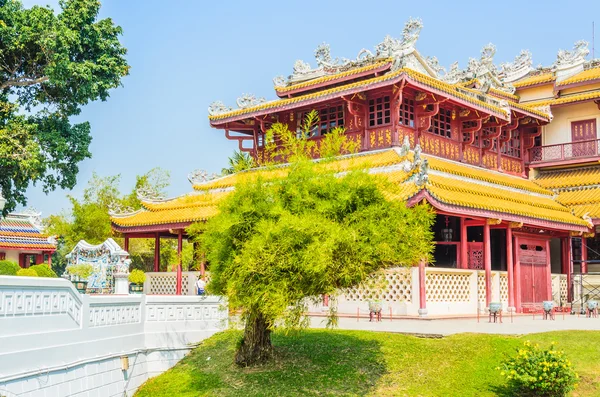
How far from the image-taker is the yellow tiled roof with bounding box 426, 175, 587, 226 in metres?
19.5

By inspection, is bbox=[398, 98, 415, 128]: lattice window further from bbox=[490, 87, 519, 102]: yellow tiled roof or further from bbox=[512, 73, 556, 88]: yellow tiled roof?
bbox=[512, 73, 556, 88]: yellow tiled roof

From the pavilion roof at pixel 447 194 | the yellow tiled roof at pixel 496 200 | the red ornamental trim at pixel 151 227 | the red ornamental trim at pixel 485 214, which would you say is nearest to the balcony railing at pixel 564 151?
the pavilion roof at pixel 447 194

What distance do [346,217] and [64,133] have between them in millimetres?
14445

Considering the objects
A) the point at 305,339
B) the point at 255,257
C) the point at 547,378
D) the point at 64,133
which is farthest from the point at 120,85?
the point at 547,378

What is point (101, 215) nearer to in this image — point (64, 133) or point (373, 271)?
point (64, 133)

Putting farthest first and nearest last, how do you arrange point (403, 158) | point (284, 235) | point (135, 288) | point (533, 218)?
point (135, 288), point (533, 218), point (403, 158), point (284, 235)

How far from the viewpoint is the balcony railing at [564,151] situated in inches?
1102

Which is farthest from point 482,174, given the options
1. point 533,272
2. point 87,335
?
point 87,335

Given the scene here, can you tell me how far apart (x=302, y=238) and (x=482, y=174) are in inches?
591

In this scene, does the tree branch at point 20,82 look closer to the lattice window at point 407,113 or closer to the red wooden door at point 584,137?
the lattice window at point 407,113

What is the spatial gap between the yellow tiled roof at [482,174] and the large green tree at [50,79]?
11007mm

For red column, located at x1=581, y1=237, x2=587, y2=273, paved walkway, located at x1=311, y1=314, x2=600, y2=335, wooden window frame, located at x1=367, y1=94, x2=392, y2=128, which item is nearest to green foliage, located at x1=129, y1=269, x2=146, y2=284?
paved walkway, located at x1=311, y1=314, x2=600, y2=335

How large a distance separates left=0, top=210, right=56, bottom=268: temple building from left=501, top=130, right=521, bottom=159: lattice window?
23971 millimetres

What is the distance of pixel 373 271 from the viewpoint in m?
11.8
